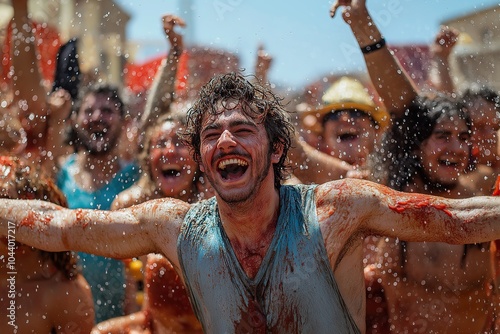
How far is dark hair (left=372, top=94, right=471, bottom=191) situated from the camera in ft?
12.9

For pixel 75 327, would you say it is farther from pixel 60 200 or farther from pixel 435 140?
pixel 435 140

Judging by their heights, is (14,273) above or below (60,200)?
below

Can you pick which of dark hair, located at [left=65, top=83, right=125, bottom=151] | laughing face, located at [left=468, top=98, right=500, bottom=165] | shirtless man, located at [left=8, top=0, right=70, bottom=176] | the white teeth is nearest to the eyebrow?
the white teeth

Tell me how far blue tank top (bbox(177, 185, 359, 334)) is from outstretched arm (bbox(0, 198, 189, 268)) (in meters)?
0.17

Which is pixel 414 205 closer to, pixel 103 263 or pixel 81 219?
pixel 81 219

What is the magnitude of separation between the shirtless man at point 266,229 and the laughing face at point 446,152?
1155 mm

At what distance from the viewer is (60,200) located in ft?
11.9

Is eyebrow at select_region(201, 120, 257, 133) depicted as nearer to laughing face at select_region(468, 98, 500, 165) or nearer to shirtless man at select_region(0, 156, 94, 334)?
shirtless man at select_region(0, 156, 94, 334)

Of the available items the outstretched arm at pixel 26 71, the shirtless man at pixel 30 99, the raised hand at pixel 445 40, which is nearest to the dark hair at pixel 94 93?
the shirtless man at pixel 30 99

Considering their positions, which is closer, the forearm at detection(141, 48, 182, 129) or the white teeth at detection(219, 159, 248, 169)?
the white teeth at detection(219, 159, 248, 169)

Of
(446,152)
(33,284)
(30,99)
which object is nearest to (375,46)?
(446,152)

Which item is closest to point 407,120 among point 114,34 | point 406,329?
point 406,329

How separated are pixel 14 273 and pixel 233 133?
1428 mm

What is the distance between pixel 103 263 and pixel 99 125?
1083mm
